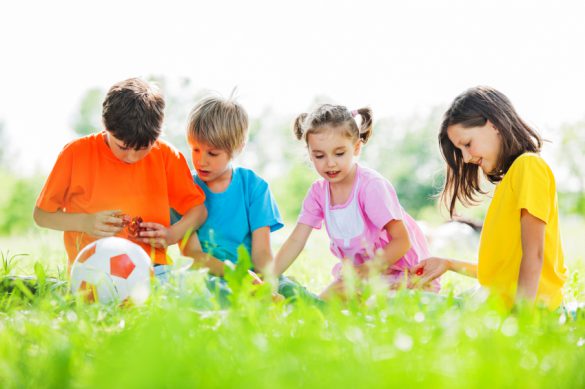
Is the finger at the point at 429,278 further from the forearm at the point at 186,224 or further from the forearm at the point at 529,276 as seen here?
the forearm at the point at 186,224

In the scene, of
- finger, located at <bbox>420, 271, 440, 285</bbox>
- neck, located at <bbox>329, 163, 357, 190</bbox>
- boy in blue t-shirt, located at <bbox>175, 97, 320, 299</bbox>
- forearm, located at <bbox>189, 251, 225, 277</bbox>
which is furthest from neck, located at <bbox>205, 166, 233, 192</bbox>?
finger, located at <bbox>420, 271, 440, 285</bbox>

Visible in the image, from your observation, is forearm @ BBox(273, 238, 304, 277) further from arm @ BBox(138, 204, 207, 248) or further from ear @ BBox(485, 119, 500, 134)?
ear @ BBox(485, 119, 500, 134)

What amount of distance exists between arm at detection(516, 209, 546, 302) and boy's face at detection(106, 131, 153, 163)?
2.45m

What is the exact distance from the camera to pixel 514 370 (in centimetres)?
197

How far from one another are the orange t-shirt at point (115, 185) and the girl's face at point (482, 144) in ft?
6.48

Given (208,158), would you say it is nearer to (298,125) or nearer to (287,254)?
(298,125)

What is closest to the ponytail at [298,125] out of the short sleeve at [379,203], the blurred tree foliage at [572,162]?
the short sleeve at [379,203]

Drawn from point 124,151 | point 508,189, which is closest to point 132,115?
point 124,151

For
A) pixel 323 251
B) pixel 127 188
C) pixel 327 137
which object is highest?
pixel 327 137

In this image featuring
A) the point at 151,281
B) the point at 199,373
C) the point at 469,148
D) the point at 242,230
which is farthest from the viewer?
the point at 242,230

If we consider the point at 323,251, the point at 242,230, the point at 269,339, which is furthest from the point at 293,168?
the point at 269,339

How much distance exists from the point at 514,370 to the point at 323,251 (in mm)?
7218

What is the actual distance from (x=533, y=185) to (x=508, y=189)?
7.4 inches

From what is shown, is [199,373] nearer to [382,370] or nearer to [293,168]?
[382,370]
